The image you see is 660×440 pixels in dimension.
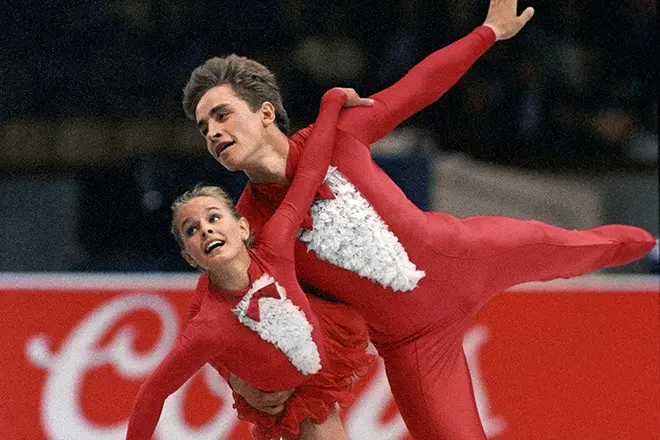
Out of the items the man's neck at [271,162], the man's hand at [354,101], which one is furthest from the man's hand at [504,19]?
the man's neck at [271,162]

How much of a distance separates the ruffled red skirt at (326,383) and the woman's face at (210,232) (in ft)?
0.97

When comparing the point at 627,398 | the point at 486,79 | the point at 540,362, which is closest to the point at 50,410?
the point at 540,362

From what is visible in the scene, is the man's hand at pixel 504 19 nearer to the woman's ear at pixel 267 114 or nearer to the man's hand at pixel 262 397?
the woman's ear at pixel 267 114

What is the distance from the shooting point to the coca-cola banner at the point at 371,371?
3664 mm

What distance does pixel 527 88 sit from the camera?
5.19 metres

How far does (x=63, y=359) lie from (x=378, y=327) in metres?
1.31

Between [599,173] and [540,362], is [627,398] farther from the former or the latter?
[599,173]

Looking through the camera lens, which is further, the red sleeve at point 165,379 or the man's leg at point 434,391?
the man's leg at point 434,391

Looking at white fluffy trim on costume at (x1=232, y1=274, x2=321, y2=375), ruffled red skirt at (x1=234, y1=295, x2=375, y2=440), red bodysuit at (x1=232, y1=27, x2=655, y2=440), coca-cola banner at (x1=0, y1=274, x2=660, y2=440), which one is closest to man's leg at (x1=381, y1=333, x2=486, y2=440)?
red bodysuit at (x1=232, y1=27, x2=655, y2=440)

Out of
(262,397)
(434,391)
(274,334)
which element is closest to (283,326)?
(274,334)

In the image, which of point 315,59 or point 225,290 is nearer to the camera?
point 225,290

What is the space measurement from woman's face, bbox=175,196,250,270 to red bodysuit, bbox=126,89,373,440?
61 mm

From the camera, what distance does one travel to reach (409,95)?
282 centimetres

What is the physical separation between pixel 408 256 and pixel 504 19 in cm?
69
